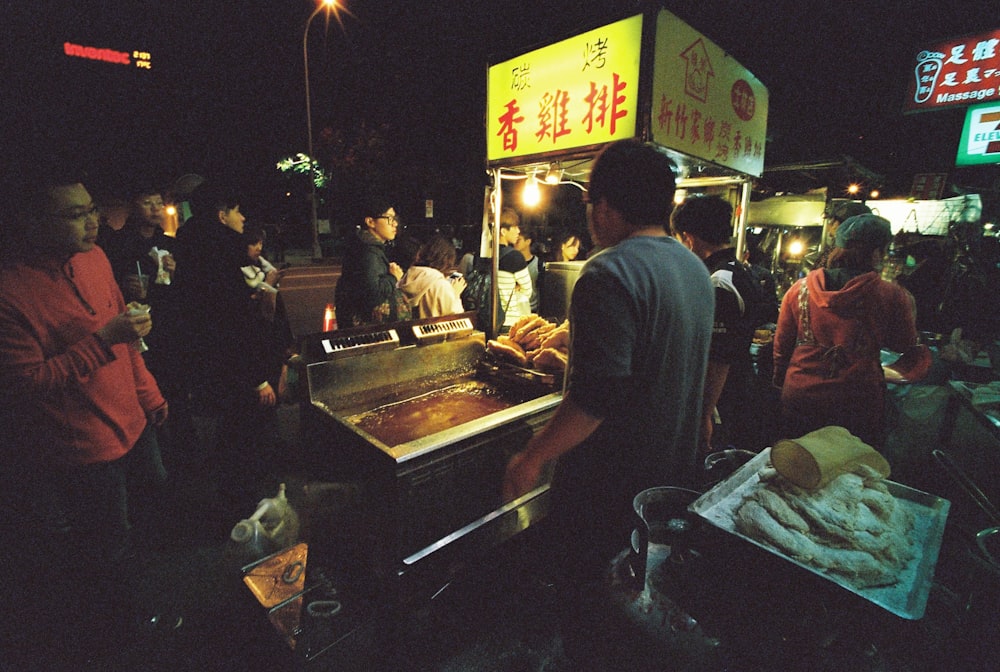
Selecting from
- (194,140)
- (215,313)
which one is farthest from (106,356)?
(194,140)

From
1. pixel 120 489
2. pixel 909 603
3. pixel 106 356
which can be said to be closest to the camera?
pixel 909 603

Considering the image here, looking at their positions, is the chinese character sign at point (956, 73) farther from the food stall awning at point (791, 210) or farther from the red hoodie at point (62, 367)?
the red hoodie at point (62, 367)

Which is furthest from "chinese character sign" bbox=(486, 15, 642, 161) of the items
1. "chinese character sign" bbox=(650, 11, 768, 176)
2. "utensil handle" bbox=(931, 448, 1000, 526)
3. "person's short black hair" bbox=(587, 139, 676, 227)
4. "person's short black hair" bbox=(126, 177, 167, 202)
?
"person's short black hair" bbox=(126, 177, 167, 202)

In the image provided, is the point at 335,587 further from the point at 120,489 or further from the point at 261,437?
the point at 261,437

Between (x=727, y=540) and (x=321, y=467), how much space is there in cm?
244

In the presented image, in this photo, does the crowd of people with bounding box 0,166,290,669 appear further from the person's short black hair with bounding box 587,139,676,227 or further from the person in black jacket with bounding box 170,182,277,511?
the person's short black hair with bounding box 587,139,676,227

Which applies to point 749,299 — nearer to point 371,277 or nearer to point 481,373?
point 481,373

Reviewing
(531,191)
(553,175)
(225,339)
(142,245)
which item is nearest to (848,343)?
(553,175)

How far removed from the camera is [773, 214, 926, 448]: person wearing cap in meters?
2.96

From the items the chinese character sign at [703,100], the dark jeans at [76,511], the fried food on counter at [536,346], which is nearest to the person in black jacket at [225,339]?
the dark jeans at [76,511]

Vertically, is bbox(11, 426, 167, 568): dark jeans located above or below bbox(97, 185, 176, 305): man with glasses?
below

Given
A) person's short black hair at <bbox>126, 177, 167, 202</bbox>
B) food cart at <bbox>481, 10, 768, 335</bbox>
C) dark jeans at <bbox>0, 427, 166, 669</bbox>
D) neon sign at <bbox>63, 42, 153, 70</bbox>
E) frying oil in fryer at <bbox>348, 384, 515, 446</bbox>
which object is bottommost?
dark jeans at <bbox>0, 427, 166, 669</bbox>

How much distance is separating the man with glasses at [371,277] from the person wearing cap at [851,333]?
152 inches

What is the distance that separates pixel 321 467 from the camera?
2832 mm
